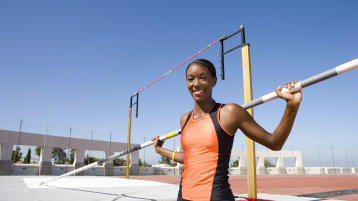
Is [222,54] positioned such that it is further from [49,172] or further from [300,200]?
[49,172]

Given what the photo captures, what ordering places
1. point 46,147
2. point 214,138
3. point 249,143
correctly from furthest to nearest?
point 46,147 → point 249,143 → point 214,138

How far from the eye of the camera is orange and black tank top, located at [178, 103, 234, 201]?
1.31 m

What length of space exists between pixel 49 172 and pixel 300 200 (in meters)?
22.2

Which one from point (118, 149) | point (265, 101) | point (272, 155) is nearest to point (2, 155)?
point (118, 149)

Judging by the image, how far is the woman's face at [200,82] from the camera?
155cm

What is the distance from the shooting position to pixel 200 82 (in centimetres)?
154

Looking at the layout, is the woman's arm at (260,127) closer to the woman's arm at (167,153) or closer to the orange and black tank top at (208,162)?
the orange and black tank top at (208,162)

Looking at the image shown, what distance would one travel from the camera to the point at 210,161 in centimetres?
136

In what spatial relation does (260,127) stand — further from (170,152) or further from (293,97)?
(170,152)

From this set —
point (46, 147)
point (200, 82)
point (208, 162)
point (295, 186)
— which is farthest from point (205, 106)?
point (46, 147)

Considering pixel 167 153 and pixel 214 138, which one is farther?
pixel 167 153

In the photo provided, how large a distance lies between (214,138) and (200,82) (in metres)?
0.38

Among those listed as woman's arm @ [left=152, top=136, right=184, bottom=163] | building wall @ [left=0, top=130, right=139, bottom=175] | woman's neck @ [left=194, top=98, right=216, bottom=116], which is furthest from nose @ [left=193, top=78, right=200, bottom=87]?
building wall @ [left=0, top=130, right=139, bottom=175]

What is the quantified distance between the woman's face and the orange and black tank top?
0.43 ft
